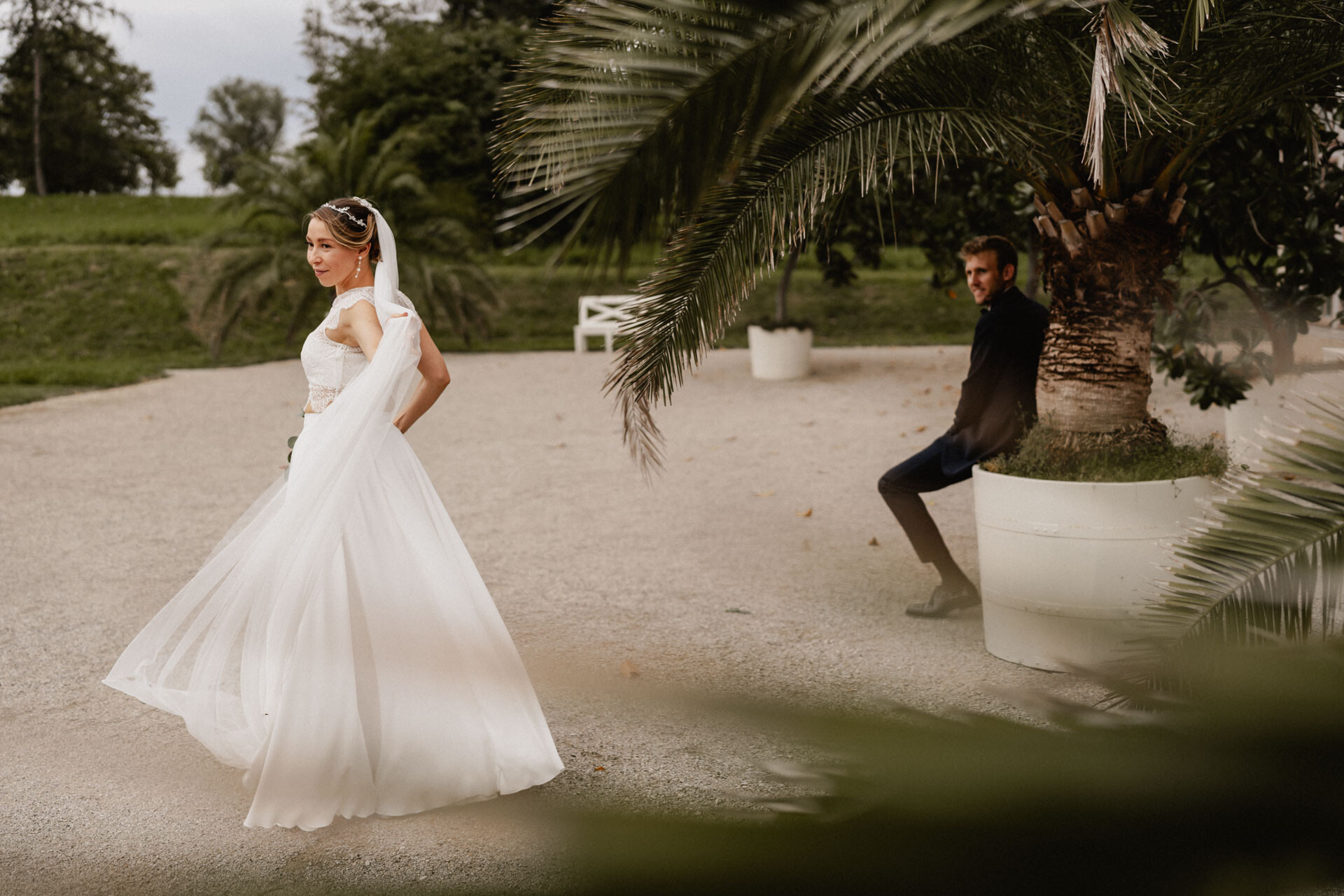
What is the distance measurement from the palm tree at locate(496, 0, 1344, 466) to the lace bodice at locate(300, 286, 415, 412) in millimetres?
826

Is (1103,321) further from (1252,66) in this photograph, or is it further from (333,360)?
(333,360)

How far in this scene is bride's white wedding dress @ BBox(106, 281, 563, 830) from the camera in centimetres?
309

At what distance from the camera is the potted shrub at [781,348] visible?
1460cm

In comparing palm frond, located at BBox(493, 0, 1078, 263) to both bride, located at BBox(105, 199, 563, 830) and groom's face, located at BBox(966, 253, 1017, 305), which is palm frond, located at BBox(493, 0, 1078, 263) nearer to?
bride, located at BBox(105, 199, 563, 830)

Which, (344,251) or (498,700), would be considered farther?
(344,251)

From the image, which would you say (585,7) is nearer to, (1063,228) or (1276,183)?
(1063,228)

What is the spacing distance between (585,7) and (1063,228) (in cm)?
315

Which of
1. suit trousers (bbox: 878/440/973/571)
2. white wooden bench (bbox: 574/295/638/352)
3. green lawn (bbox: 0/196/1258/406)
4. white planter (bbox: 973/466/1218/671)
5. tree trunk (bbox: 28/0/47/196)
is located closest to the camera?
white planter (bbox: 973/466/1218/671)

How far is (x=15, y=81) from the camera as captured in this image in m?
41.5

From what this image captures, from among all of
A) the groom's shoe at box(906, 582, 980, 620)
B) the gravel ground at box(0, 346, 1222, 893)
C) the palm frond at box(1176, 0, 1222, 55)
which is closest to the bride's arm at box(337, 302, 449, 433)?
the gravel ground at box(0, 346, 1222, 893)

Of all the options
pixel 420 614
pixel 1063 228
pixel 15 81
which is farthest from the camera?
pixel 15 81

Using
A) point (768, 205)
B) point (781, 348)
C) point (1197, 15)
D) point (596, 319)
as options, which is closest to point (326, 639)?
point (768, 205)

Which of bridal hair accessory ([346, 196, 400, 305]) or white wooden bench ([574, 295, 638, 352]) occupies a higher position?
bridal hair accessory ([346, 196, 400, 305])

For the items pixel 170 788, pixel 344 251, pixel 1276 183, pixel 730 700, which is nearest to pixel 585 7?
pixel 730 700
